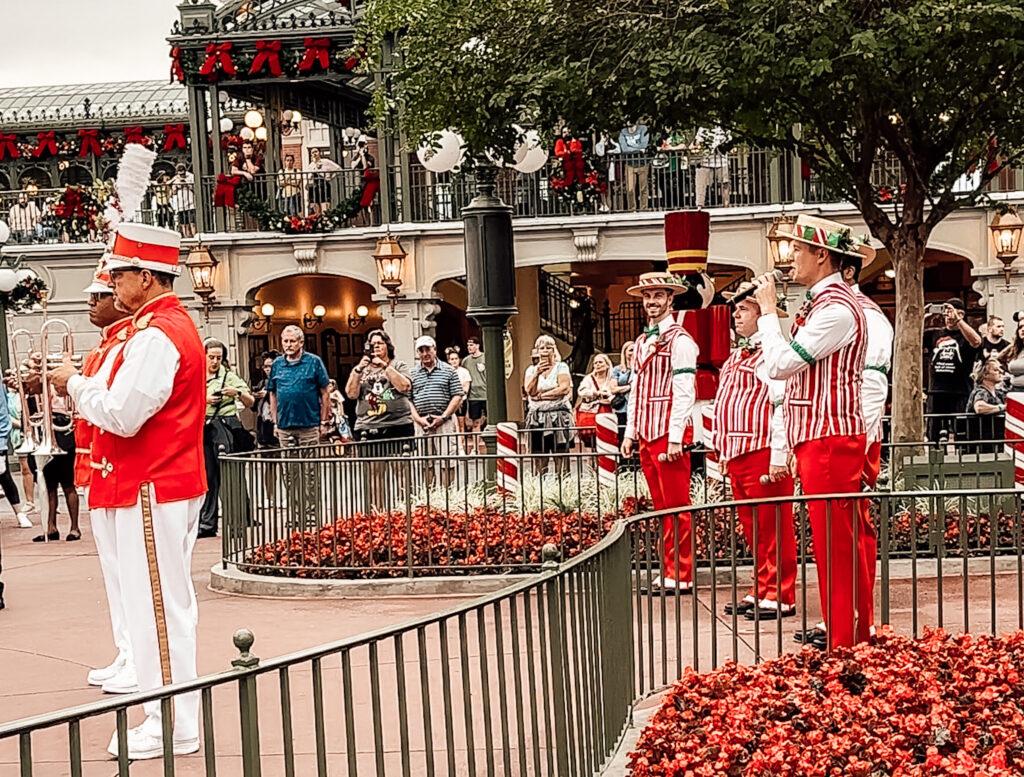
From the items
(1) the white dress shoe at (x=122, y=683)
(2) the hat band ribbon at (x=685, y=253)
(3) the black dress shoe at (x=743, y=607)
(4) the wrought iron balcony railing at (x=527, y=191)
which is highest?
(4) the wrought iron balcony railing at (x=527, y=191)

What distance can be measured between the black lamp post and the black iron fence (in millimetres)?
3467

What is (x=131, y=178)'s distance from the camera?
251 inches

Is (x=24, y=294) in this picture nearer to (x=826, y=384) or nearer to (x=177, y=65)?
(x=177, y=65)

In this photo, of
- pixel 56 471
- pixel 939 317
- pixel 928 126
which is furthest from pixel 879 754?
pixel 939 317

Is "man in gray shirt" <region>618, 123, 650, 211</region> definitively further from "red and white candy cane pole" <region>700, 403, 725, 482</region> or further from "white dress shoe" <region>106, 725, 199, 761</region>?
"white dress shoe" <region>106, 725, 199, 761</region>

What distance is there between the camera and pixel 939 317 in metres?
16.5

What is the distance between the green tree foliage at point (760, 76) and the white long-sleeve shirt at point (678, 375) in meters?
1.81

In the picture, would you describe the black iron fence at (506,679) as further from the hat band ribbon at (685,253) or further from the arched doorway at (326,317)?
the arched doorway at (326,317)

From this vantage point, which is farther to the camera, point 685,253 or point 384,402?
point 384,402

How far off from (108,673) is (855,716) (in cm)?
365

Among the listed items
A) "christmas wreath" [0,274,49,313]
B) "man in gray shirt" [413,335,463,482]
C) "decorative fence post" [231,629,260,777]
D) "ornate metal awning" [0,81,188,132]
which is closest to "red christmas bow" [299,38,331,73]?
"christmas wreath" [0,274,49,313]

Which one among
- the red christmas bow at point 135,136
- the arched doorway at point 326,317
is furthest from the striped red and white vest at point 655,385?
the red christmas bow at point 135,136

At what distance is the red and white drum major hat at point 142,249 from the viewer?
5641 mm

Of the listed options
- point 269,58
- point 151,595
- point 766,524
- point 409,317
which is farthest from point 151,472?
point 269,58
